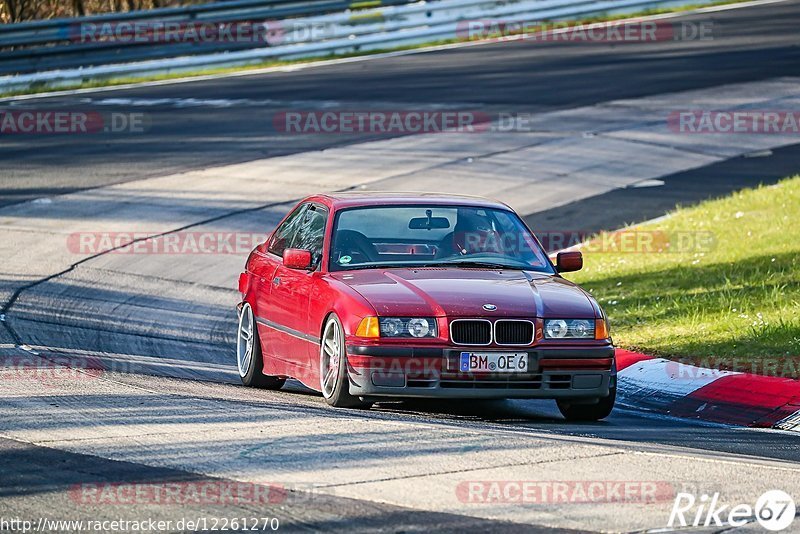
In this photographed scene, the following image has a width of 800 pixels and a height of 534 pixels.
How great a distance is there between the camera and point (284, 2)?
1217 inches

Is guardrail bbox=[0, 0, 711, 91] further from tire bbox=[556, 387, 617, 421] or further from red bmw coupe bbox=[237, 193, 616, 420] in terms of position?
tire bbox=[556, 387, 617, 421]

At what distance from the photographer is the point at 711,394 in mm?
9805

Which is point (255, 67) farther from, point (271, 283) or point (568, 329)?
point (568, 329)

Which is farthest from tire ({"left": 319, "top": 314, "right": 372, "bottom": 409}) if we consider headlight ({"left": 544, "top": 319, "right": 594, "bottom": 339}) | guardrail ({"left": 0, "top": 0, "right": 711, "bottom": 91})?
guardrail ({"left": 0, "top": 0, "right": 711, "bottom": 91})

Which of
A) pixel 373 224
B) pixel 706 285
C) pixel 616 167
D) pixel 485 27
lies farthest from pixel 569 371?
pixel 485 27

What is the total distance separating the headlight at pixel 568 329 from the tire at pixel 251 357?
2569 millimetres

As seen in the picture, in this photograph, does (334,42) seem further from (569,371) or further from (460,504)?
(460,504)

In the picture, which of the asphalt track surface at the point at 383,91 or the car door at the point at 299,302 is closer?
the car door at the point at 299,302

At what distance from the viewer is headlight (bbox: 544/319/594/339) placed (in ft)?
28.1

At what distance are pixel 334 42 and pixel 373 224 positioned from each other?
21.6m

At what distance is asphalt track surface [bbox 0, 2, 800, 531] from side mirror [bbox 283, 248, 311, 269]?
924 millimetres

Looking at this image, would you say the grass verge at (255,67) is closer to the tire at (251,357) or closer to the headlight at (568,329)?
the tire at (251,357)

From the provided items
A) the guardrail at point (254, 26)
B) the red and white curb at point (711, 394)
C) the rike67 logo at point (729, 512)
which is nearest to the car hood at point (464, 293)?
the red and white curb at point (711, 394)

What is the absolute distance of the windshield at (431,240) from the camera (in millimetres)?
9555
